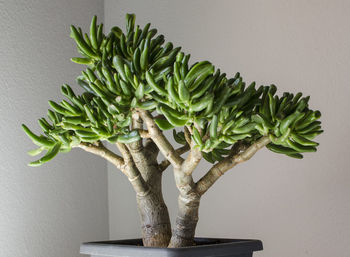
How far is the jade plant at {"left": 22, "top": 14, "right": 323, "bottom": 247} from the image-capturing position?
2.00 ft

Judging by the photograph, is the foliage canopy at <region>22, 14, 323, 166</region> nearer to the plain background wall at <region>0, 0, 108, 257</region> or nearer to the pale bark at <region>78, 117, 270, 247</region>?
the pale bark at <region>78, 117, 270, 247</region>

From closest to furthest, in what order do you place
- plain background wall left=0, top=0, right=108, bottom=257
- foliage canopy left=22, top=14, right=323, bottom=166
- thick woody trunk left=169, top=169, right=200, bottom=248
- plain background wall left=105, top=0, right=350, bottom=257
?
foliage canopy left=22, top=14, right=323, bottom=166 → thick woody trunk left=169, top=169, right=200, bottom=248 → plain background wall left=105, top=0, right=350, bottom=257 → plain background wall left=0, top=0, right=108, bottom=257

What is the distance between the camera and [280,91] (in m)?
1.09

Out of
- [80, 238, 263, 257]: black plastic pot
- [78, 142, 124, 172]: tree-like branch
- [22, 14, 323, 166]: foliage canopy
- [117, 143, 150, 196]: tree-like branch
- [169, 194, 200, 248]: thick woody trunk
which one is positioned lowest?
[80, 238, 263, 257]: black plastic pot

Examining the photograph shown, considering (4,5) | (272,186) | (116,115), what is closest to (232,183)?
(272,186)

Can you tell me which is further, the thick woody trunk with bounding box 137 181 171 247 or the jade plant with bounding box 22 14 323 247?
the thick woody trunk with bounding box 137 181 171 247

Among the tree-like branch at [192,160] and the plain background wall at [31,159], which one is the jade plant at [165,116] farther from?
the plain background wall at [31,159]

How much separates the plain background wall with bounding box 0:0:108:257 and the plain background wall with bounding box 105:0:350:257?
0.25 meters

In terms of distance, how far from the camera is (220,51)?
121cm

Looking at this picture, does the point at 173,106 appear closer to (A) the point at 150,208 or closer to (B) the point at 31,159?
(A) the point at 150,208

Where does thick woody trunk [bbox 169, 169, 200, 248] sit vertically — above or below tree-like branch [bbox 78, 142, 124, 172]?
below

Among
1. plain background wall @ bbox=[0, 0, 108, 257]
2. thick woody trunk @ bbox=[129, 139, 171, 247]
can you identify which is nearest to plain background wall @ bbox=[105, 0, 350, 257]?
plain background wall @ bbox=[0, 0, 108, 257]

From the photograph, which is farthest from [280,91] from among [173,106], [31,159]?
[31,159]

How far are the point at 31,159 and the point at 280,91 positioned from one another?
0.64m
